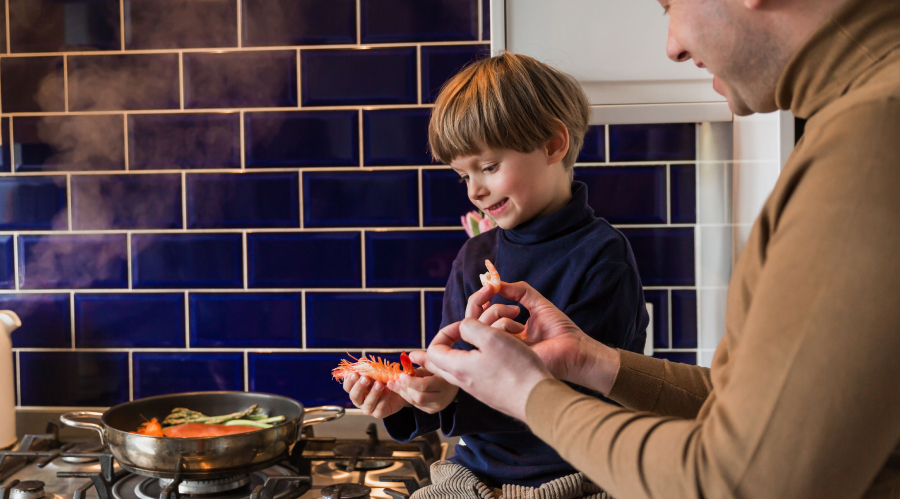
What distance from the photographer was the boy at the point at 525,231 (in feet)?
3.36

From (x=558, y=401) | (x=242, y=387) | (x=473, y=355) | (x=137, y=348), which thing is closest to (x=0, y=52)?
(x=137, y=348)

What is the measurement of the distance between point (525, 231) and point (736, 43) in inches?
25.5

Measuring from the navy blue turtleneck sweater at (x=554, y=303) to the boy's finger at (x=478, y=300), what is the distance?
15 centimetres

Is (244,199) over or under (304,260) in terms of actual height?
over

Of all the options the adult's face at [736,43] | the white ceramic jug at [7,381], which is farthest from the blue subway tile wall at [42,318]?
the adult's face at [736,43]

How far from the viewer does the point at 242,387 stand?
64.6 inches

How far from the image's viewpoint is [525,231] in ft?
3.74

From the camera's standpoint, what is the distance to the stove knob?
1183 millimetres

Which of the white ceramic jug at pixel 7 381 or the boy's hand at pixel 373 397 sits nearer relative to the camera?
the boy's hand at pixel 373 397

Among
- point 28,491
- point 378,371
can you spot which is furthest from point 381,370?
point 28,491

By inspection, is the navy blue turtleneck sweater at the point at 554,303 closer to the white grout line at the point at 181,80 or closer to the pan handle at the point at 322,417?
the pan handle at the point at 322,417

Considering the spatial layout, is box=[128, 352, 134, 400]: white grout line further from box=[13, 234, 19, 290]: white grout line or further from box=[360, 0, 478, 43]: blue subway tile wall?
box=[360, 0, 478, 43]: blue subway tile wall

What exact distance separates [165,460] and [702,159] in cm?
123

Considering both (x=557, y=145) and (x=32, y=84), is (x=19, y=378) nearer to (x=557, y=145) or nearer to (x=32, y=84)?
(x=32, y=84)
